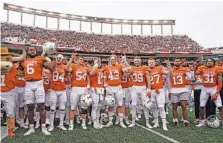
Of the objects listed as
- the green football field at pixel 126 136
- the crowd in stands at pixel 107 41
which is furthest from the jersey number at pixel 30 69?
the crowd in stands at pixel 107 41

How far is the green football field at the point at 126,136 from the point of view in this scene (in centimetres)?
663

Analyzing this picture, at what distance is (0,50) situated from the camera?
638 centimetres

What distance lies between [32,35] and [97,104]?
30.5 m

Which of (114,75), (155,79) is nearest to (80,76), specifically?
(114,75)

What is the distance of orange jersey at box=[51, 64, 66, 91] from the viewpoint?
Result: 8195 mm

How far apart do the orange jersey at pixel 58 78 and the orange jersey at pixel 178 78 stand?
3085mm

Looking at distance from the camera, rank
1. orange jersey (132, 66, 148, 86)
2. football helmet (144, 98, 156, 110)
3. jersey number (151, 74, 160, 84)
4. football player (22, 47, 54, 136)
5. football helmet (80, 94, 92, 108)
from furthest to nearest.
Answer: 1. orange jersey (132, 66, 148, 86)
2. jersey number (151, 74, 160, 84)
3. football helmet (144, 98, 156, 110)
4. football helmet (80, 94, 92, 108)
5. football player (22, 47, 54, 136)

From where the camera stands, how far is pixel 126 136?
7172 millimetres

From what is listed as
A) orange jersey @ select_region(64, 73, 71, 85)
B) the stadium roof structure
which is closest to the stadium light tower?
the stadium roof structure

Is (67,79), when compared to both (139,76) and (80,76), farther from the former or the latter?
(139,76)

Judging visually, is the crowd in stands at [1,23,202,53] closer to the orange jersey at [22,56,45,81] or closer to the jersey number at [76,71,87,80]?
the jersey number at [76,71,87,80]

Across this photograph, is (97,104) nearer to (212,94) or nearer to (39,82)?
(39,82)

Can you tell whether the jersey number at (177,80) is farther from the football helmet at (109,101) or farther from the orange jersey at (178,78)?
the football helmet at (109,101)

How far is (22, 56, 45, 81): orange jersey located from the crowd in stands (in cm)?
2859
